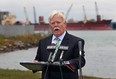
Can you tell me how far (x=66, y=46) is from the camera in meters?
4.66

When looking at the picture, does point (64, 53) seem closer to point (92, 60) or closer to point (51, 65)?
point (51, 65)

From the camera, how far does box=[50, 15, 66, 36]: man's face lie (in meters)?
4.63

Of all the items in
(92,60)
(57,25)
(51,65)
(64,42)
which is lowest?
(92,60)

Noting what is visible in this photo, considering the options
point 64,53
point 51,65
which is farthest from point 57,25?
point 51,65

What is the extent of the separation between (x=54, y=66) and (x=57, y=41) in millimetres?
302

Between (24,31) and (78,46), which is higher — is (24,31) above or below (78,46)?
below

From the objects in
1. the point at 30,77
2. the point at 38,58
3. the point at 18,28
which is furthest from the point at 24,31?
the point at 38,58

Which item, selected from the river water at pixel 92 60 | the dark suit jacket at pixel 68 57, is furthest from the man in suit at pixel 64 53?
the river water at pixel 92 60

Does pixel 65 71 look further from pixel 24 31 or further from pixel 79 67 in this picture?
pixel 24 31

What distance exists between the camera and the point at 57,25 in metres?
4.63

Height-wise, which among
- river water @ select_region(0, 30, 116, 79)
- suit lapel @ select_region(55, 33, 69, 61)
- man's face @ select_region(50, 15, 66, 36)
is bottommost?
river water @ select_region(0, 30, 116, 79)

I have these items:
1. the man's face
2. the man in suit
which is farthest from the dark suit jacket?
the man's face

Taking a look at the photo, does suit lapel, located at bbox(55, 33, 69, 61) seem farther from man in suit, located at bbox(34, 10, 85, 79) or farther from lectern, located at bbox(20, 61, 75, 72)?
lectern, located at bbox(20, 61, 75, 72)

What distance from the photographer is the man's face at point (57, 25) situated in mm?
4633
